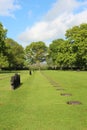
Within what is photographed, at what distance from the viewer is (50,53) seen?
159 meters

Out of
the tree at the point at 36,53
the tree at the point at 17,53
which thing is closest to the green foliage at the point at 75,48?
the tree at the point at 17,53

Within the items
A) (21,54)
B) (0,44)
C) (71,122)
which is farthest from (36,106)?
(21,54)

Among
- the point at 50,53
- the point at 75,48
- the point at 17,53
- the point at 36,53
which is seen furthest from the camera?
the point at 36,53

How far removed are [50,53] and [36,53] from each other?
15.4 m

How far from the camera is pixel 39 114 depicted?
475 inches

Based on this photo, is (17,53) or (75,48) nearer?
(75,48)

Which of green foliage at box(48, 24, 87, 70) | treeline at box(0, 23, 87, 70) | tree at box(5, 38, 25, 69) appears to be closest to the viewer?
treeline at box(0, 23, 87, 70)

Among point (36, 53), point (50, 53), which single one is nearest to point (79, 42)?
point (50, 53)

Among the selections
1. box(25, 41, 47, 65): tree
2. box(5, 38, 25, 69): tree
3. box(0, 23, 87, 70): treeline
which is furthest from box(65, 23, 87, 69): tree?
box(25, 41, 47, 65): tree

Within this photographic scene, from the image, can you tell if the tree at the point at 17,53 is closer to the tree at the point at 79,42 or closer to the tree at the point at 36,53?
the tree at the point at 36,53

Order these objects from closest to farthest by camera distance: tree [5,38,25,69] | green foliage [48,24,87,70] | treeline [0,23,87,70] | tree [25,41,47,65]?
1. treeline [0,23,87,70]
2. green foliage [48,24,87,70]
3. tree [5,38,25,69]
4. tree [25,41,47,65]

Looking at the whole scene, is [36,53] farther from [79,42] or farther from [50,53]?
[79,42]

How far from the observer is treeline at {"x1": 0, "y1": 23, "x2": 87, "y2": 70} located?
4205 inches

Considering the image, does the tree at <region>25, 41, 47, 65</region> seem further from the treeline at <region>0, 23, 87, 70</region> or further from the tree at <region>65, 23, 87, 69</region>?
the tree at <region>65, 23, 87, 69</region>
